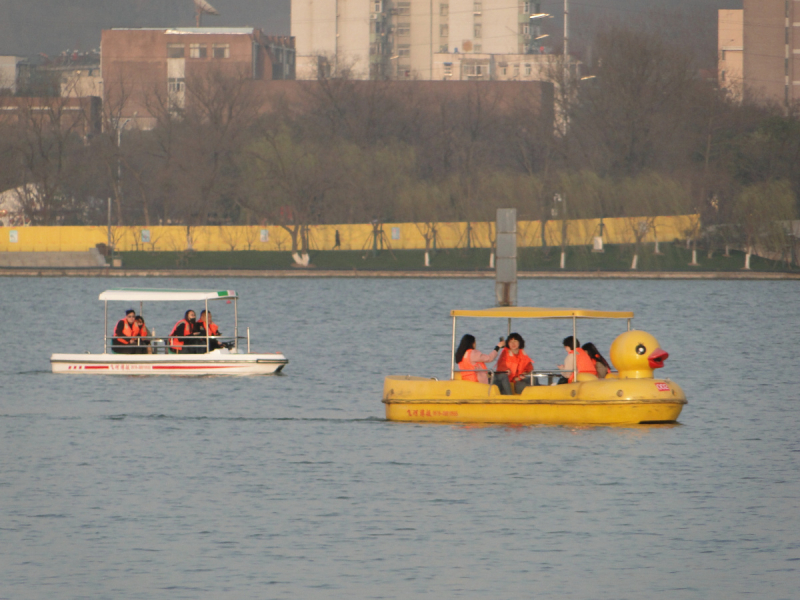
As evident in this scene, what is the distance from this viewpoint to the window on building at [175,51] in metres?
156

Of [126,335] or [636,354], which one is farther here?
[126,335]

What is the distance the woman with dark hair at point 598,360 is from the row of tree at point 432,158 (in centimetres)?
6492

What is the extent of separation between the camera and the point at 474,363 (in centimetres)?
2580

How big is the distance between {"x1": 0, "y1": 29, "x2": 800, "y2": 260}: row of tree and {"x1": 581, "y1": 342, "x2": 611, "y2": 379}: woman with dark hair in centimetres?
6492

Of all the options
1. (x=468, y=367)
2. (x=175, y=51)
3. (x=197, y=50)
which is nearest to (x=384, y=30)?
(x=197, y=50)

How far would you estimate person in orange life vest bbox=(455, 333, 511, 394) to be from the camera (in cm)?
2542

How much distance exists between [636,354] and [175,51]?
452 ft

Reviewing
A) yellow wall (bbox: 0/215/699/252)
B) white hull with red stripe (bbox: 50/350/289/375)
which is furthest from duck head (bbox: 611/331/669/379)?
yellow wall (bbox: 0/215/699/252)

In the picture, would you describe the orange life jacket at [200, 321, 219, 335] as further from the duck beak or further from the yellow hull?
the duck beak

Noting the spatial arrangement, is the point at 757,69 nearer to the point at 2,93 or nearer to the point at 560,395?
the point at 2,93

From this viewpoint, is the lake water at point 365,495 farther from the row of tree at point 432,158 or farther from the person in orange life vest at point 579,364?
the row of tree at point 432,158

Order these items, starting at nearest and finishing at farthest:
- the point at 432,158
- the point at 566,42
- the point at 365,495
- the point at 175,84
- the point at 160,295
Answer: the point at 365,495
the point at 160,295
the point at 432,158
the point at 566,42
the point at 175,84

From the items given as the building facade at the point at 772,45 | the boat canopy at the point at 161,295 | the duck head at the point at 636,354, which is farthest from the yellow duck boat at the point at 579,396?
the building facade at the point at 772,45

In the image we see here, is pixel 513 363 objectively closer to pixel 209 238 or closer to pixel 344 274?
pixel 344 274
